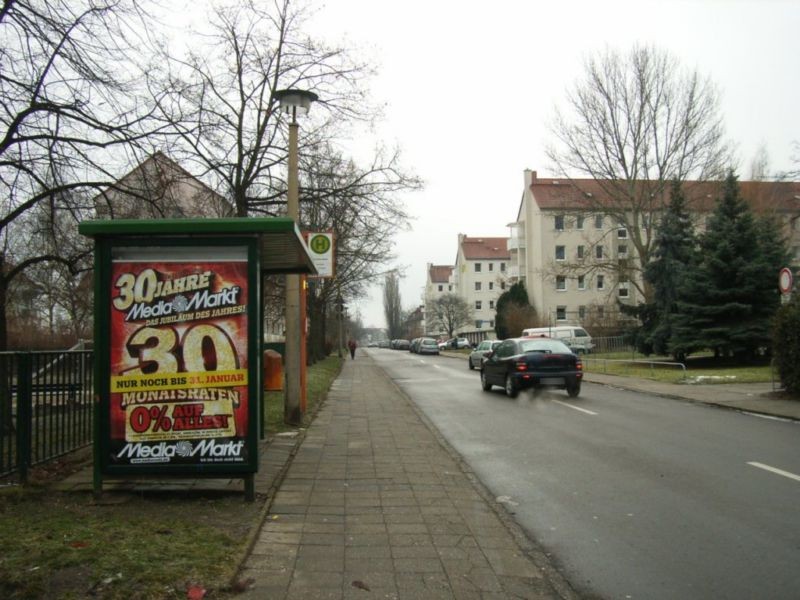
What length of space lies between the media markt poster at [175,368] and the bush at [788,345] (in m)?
13.8

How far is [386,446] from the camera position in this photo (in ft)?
33.2

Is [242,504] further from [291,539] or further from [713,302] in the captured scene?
[713,302]

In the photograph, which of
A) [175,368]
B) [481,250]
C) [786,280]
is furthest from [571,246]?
[175,368]

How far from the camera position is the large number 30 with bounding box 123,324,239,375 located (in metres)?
6.33

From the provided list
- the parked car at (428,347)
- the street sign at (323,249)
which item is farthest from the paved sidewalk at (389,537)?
the parked car at (428,347)

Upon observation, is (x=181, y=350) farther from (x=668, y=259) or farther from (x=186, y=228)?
(x=668, y=259)

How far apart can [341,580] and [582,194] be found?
3964 cm

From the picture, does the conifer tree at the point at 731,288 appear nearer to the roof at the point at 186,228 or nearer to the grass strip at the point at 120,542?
the roof at the point at 186,228

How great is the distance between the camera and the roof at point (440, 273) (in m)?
157

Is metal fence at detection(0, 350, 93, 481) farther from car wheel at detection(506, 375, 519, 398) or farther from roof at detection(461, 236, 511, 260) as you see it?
roof at detection(461, 236, 511, 260)

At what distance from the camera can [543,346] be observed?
18344 mm

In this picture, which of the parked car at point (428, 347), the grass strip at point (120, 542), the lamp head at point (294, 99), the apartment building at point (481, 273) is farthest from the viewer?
the apartment building at point (481, 273)

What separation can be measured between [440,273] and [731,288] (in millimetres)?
132255

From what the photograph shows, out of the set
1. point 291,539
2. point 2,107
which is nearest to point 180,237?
point 291,539
